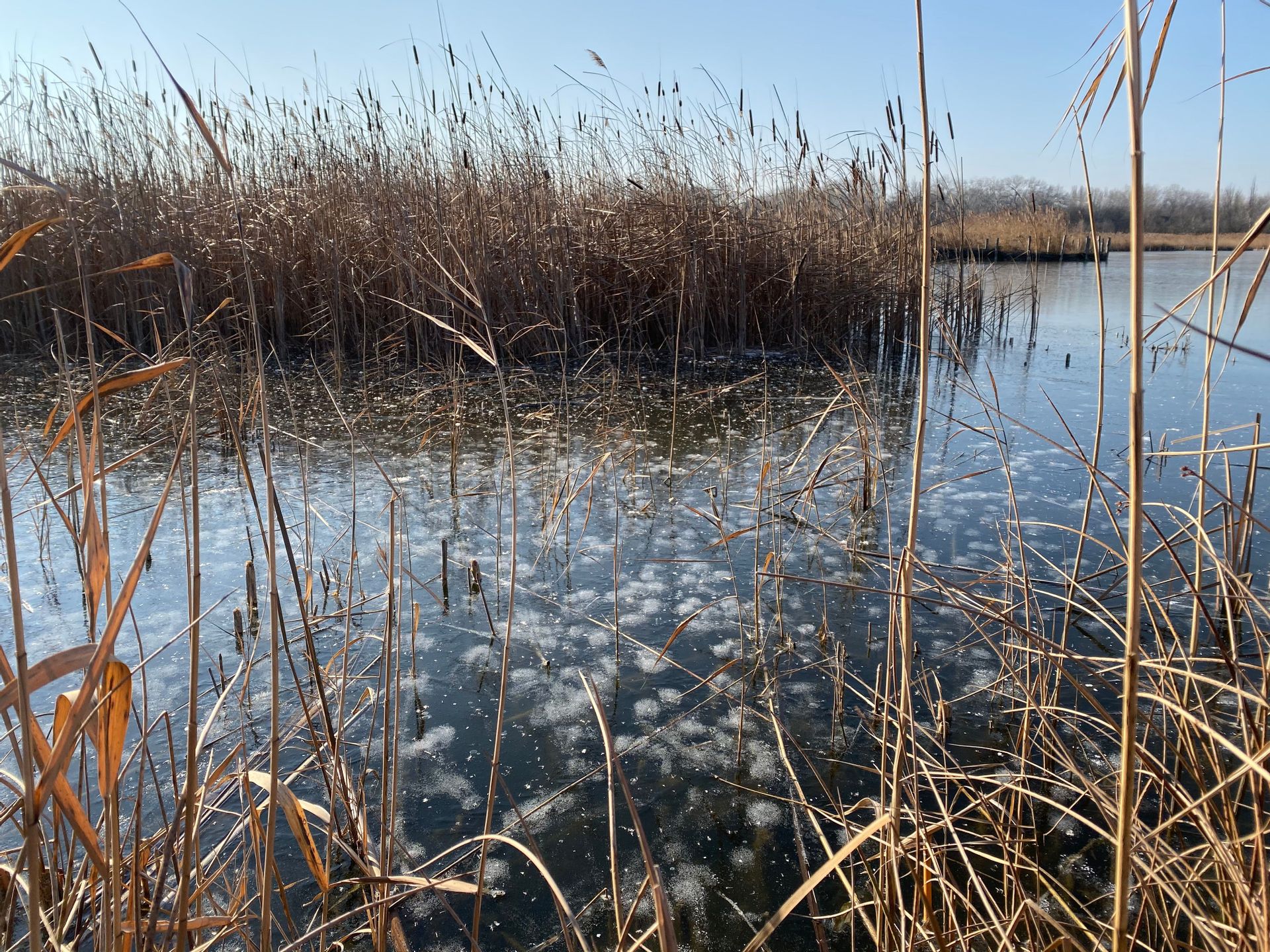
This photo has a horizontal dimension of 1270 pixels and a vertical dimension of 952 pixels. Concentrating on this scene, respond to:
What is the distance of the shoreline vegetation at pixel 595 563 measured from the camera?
91 centimetres

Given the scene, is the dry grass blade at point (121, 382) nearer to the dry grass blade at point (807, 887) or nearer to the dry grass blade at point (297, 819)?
the dry grass blade at point (297, 819)

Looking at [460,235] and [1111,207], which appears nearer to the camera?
[460,235]

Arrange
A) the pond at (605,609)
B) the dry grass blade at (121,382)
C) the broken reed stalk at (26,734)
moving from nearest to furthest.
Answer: the broken reed stalk at (26,734) → the dry grass blade at (121,382) → the pond at (605,609)

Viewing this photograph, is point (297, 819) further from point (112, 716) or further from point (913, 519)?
point (913, 519)

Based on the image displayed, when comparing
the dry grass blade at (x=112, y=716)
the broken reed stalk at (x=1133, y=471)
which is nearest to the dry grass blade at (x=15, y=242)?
the dry grass blade at (x=112, y=716)

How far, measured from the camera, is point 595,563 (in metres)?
2.67

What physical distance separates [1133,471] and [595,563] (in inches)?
85.8

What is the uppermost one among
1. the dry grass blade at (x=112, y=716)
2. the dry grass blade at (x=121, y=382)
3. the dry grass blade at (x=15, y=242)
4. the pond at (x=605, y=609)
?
the dry grass blade at (x=15, y=242)

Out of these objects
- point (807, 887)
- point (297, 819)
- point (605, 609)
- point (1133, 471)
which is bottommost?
point (605, 609)

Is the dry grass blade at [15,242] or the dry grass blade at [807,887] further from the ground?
the dry grass blade at [15,242]

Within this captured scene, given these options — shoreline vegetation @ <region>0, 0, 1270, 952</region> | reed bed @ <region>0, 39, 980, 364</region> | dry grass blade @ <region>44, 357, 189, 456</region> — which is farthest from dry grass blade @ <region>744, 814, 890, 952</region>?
reed bed @ <region>0, 39, 980, 364</region>

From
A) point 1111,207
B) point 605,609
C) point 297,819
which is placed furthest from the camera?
point 1111,207

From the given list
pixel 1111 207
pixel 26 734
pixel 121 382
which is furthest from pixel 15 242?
pixel 1111 207

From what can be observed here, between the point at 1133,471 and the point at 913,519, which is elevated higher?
the point at 1133,471
